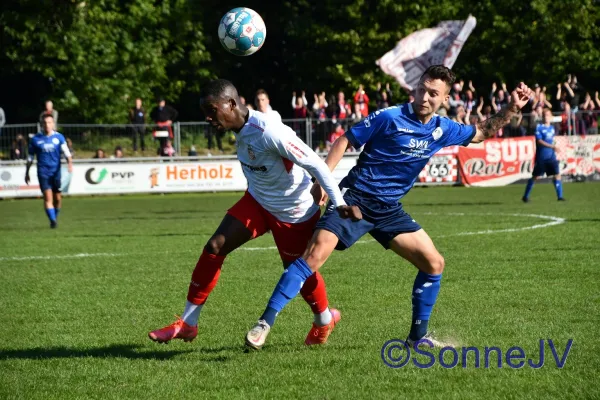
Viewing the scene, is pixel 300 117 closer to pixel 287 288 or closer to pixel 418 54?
pixel 418 54

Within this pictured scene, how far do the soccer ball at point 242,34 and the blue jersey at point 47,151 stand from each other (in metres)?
10.3

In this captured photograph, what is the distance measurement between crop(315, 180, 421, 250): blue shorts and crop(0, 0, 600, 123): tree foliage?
33.7 meters

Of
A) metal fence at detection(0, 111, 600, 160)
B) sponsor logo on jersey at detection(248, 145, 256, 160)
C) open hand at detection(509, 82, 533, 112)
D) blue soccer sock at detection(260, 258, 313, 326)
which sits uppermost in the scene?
open hand at detection(509, 82, 533, 112)

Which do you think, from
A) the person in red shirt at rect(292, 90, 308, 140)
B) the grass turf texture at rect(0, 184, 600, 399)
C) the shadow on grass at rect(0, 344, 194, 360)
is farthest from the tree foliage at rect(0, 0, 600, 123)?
the shadow on grass at rect(0, 344, 194, 360)

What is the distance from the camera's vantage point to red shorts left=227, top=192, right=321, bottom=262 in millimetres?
7035

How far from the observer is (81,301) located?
9320mm

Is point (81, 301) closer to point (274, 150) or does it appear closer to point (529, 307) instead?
point (274, 150)

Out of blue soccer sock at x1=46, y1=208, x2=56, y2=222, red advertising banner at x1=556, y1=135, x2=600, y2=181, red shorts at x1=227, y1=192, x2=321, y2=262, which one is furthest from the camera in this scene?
red advertising banner at x1=556, y1=135, x2=600, y2=181

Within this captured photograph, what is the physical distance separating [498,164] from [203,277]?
23877 millimetres

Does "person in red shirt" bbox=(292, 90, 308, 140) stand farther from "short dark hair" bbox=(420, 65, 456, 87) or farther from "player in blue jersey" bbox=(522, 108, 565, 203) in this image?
"short dark hair" bbox=(420, 65, 456, 87)

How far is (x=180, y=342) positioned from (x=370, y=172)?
1.87 metres

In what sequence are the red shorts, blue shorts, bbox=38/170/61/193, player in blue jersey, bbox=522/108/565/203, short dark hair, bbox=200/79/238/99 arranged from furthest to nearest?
player in blue jersey, bbox=522/108/565/203
blue shorts, bbox=38/170/61/193
the red shorts
short dark hair, bbox=200/79/238/99

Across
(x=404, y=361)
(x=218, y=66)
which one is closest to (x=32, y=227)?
(x=404, y=361)

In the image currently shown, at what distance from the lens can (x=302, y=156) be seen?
21.6ft
